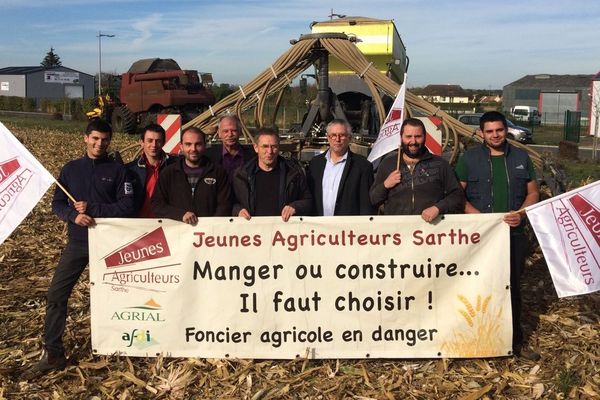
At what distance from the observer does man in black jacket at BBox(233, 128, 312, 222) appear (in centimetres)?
456

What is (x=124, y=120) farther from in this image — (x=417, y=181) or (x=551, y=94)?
(x=551, y=94)

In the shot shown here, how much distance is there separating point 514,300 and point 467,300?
39cm

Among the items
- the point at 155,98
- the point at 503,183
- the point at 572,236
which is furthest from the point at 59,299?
the point at 155,98

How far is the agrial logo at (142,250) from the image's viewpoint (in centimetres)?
456

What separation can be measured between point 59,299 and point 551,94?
206 feet

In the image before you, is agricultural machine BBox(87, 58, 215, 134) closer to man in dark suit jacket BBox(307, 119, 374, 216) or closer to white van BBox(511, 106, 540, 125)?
man in dark suit jacket BBox(307, 119, 374, 216)

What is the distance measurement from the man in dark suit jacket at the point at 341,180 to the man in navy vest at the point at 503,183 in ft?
2.35

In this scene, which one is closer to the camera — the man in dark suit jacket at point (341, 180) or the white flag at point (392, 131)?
the man in dark suit jacket at point (341, 180)

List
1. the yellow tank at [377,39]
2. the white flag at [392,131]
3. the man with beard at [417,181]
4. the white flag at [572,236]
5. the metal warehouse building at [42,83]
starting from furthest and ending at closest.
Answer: the metal warehouse building at [42,83] → the yellow tank at [377,39] → the white flag at [392,131] → the man with beard at [417,181] → the white flag at [572,236]

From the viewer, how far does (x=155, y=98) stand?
86.6ft

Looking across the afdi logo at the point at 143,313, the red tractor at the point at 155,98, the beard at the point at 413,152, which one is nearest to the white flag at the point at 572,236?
the beard at the point at 413,152

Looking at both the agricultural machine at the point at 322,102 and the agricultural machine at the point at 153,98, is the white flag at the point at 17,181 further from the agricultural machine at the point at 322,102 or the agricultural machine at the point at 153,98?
the agricultural machine at the point at 153,98

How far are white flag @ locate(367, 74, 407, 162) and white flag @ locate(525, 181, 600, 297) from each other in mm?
1119

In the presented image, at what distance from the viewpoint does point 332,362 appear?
454 cm
